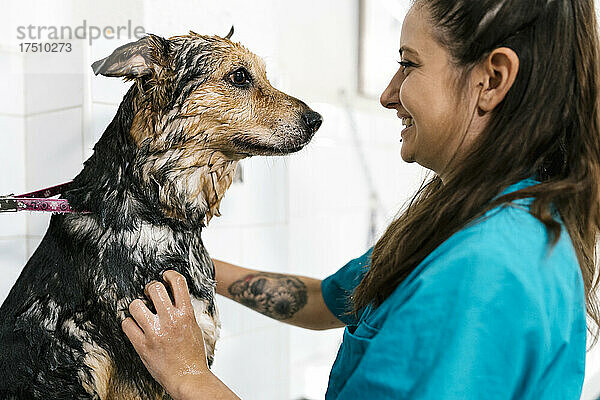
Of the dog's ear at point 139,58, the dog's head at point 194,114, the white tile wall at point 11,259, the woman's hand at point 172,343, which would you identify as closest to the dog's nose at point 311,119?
the dog's head at point 194,114

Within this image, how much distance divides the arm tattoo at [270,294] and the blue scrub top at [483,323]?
54cm

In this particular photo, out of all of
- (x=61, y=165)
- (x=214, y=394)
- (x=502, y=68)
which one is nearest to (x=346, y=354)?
(x=214, y=394)

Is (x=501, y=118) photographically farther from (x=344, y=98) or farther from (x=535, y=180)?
(x=344, y=98)

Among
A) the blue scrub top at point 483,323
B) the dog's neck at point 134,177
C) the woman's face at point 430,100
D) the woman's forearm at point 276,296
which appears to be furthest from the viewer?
the woman's forearm at point 276,296

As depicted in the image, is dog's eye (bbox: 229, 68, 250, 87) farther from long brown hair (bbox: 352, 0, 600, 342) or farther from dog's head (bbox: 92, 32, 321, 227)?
long brown hair (bbox: 352, 0, 600, 342)

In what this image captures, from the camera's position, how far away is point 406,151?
89 cm

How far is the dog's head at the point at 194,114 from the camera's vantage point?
2.89ft

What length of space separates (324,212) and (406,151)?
3.35ft

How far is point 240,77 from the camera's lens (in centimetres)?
92

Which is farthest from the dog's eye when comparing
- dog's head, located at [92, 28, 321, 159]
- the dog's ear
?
the dog's ear

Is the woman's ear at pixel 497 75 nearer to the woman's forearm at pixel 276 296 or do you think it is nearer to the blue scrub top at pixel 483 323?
the blue scrub top at pixel 483 323

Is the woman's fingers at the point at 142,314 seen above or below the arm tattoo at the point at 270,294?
above

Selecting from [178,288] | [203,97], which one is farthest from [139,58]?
[178,288]

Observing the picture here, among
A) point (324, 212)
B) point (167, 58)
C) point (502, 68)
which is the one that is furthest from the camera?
point (324, 212)
